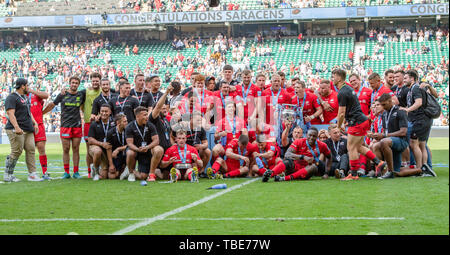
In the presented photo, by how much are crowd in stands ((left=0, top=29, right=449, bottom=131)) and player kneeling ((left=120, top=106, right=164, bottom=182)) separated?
22.6 metres

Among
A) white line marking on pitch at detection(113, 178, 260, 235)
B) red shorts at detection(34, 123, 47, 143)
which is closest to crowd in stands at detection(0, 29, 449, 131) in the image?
red shorts at detection(34, 123, 47, 143)

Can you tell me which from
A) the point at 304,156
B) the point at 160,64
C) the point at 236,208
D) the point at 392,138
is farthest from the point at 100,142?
the point at 160,64

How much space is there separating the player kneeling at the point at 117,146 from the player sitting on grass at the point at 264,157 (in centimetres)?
213

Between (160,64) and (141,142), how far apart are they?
A: 1054 inches

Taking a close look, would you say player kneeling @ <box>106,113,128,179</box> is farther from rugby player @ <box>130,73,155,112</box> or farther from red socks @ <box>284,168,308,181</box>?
red socks @ <box>284,168,308,181</box>

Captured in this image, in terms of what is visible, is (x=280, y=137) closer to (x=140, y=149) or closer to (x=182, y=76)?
(x=140, y=149)

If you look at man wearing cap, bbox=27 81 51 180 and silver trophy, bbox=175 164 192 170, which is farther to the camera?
man wearing cap, bbox=27 81 51 180

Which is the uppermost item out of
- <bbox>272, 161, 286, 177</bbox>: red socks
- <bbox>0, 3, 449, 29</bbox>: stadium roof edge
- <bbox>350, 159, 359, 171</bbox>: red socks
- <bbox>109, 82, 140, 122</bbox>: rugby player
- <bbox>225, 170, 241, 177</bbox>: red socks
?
<bbox>0, 3, 449, 29</bbox>: stadium roof edge

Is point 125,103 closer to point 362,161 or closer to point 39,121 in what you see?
point 39,121

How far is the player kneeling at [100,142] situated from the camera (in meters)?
9.66

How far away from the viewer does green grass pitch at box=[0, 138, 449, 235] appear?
16.3 ft

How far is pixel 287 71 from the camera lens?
34.0m

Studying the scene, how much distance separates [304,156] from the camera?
903cm
